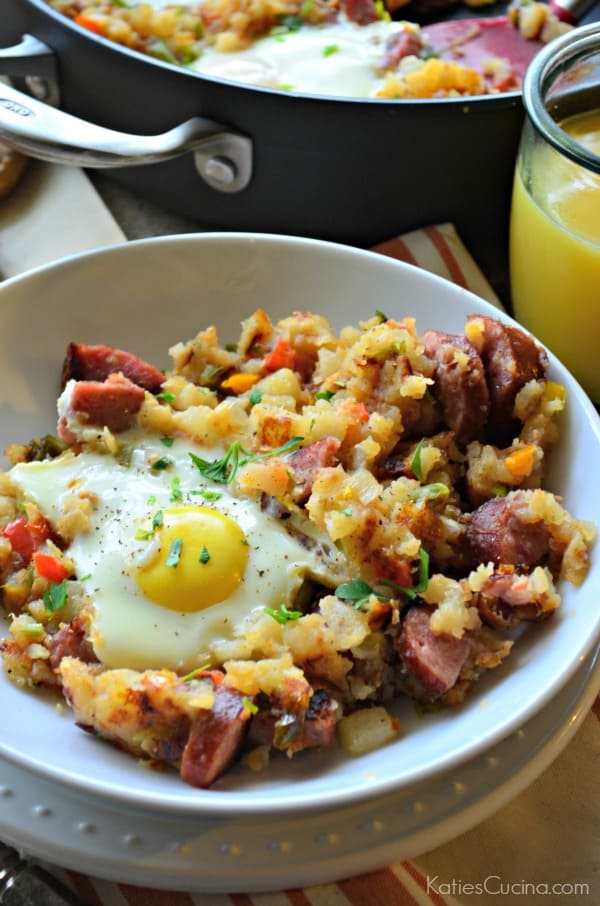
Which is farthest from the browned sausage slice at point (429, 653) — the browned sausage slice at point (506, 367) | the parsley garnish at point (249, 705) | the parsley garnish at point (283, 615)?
the browned sausage slice at point (506, 367)

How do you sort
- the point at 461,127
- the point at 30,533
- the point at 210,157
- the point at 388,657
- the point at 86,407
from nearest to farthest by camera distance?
the point at 388,657, the point at 30,533, the point at 86,407, the point at 461,127, the point at 210,157

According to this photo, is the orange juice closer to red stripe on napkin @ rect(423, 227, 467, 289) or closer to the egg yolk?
red stripe on napkin @ rect(423, 227, 467, 289)

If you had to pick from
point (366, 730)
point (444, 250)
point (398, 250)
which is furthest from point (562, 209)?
point (366, 730)

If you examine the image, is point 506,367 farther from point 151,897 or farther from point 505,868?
point 151,897

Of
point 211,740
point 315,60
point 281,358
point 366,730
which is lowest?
point 366,730

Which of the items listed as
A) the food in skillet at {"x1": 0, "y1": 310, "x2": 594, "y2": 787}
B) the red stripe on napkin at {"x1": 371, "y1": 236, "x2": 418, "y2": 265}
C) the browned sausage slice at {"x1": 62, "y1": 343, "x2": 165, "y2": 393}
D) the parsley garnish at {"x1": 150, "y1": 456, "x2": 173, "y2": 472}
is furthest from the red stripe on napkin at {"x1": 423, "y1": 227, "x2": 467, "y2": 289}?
the parsley garnish at {"x1": 150, "y1": 456, "x2": 173, "y2": 472}

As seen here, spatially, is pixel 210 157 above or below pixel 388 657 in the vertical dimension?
above

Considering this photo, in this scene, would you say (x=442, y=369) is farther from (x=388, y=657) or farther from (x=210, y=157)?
(x=210, y=157)

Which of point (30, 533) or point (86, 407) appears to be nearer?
point (30, 533)

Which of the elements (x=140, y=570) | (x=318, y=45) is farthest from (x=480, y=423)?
(x=318, y=45)
